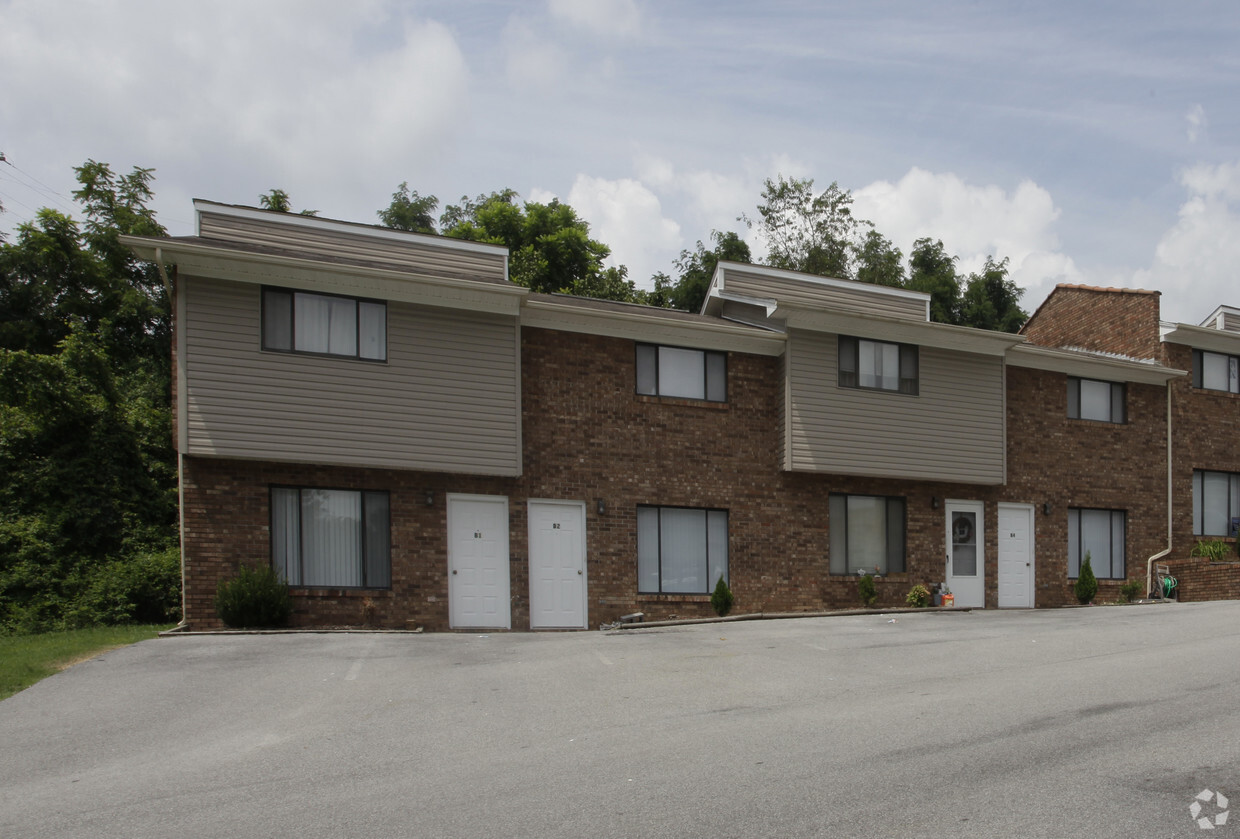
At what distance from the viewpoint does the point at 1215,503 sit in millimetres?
24344

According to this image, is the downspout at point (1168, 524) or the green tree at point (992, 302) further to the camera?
the green tree at point (992, 302)

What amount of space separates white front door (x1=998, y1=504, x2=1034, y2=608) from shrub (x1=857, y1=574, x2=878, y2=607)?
3508 mm

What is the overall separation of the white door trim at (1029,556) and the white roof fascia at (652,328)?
655 cm

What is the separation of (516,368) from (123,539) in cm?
855

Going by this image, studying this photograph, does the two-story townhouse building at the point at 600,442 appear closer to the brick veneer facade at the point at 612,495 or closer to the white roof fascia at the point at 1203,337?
the brick veneer facade at the point at 612,495

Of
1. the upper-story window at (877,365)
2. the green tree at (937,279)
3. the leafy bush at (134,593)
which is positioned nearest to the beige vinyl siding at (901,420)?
the upper-story window at (877,365)

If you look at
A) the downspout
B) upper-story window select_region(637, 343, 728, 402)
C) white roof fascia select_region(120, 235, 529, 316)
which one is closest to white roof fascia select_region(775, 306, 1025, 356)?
upper-story window select_region(637, 343, 728, 402)

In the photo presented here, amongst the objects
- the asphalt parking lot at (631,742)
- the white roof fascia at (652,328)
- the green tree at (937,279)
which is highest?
the green tree at (937,279)

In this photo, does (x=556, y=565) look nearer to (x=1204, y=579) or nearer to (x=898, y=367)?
(x=898, y=367)

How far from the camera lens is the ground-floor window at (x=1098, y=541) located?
22.5m

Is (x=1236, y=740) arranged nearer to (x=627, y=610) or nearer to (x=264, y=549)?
(x=627, y=610)

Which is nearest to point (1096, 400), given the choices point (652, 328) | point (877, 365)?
point (877, 365)

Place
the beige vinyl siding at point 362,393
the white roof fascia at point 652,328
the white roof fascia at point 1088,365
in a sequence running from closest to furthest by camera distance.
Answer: the beige vinyl siding at point 362,393, the white roof fascia at point 652,328, the white roof fascia at point 1088,365

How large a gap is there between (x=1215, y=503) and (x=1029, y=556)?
616 centimetres
